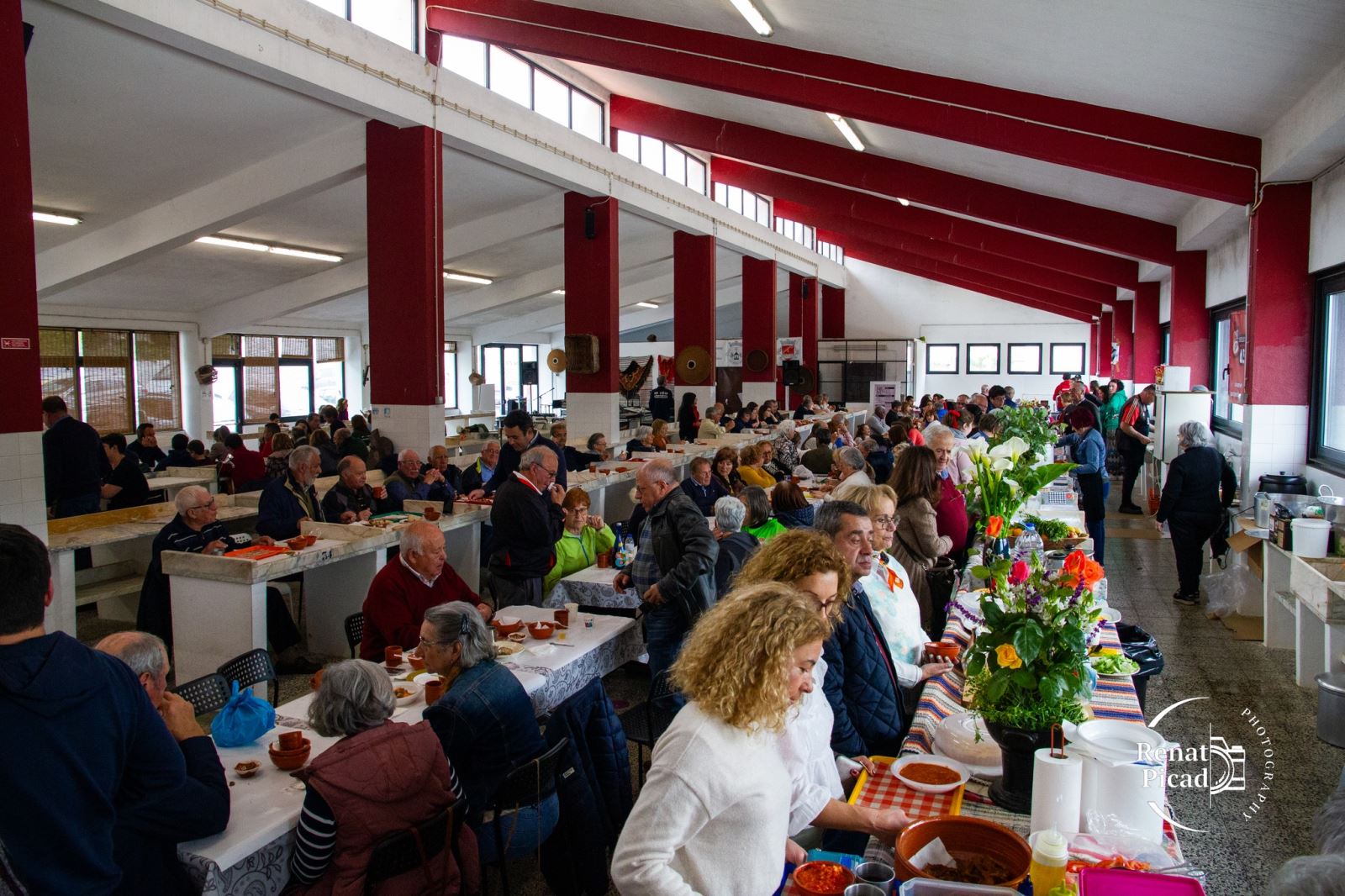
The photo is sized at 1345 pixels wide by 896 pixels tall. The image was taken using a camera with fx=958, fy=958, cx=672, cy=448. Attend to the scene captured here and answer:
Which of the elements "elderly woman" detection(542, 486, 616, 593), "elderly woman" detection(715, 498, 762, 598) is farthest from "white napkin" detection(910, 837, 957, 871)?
"elderly woman" detection(542, 486, 616, 593)

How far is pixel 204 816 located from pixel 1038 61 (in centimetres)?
669

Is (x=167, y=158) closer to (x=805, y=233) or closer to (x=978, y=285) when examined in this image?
(x=805, y=233)

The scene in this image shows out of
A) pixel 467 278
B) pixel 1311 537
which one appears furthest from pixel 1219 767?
pixel 467 278

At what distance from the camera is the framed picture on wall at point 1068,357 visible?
24109mm

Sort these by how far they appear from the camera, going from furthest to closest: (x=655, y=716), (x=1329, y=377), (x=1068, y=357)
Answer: (x=1068, y=357) → (x=1329, y=377) → (x=655, y=716)

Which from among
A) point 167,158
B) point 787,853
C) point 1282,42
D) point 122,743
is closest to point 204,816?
point 122,743

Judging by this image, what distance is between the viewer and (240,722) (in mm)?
3066

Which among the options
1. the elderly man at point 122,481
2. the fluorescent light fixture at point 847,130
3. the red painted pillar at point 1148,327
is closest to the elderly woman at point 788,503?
the elderly man at point 122,481

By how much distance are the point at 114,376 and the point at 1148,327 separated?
15779 millimetres

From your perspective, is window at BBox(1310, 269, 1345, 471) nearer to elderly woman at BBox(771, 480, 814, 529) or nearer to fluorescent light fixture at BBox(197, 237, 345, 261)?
elderly woman at BBox(771, 480, 814, 529)

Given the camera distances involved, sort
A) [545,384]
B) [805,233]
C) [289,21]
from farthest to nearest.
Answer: [545,384], [805,233], [289,21]

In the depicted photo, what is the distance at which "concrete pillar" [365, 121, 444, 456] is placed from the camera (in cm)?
860

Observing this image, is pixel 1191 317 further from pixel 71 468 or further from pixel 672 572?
pixel 71 468

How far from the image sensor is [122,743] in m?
2.15
